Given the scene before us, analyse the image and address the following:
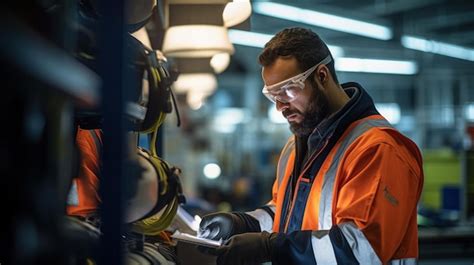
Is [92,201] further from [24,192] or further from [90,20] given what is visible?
[24,192]

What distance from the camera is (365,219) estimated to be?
6.59 feet

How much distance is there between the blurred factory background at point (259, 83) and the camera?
1.28 metres

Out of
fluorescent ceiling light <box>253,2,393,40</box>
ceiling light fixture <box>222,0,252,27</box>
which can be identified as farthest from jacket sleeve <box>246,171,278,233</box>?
fluorescent ceiling light <box>253,2,393,40</box>

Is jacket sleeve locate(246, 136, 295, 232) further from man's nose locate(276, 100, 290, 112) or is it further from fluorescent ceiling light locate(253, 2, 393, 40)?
fluorescent ceiling light locate(253, 2, 393, 40)

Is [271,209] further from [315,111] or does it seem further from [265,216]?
[315,111]

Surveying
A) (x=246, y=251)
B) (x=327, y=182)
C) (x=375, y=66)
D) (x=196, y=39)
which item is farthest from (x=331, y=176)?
(x=375, y=66)

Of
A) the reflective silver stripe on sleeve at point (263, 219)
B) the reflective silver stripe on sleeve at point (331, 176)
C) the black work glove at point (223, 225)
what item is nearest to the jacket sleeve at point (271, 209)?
the reflective silver stripe on sleeve at point (263, 219)

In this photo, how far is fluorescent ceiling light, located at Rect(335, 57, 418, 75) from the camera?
1176 cm

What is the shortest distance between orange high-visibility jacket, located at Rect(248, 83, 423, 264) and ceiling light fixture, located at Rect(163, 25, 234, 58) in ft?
3.58

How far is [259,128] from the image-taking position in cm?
1548

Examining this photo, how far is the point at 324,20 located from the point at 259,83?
647cm

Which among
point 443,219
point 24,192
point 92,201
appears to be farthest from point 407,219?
point 443,219

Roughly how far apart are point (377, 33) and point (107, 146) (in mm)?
10247

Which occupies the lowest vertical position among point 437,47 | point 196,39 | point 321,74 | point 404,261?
point 404,261
